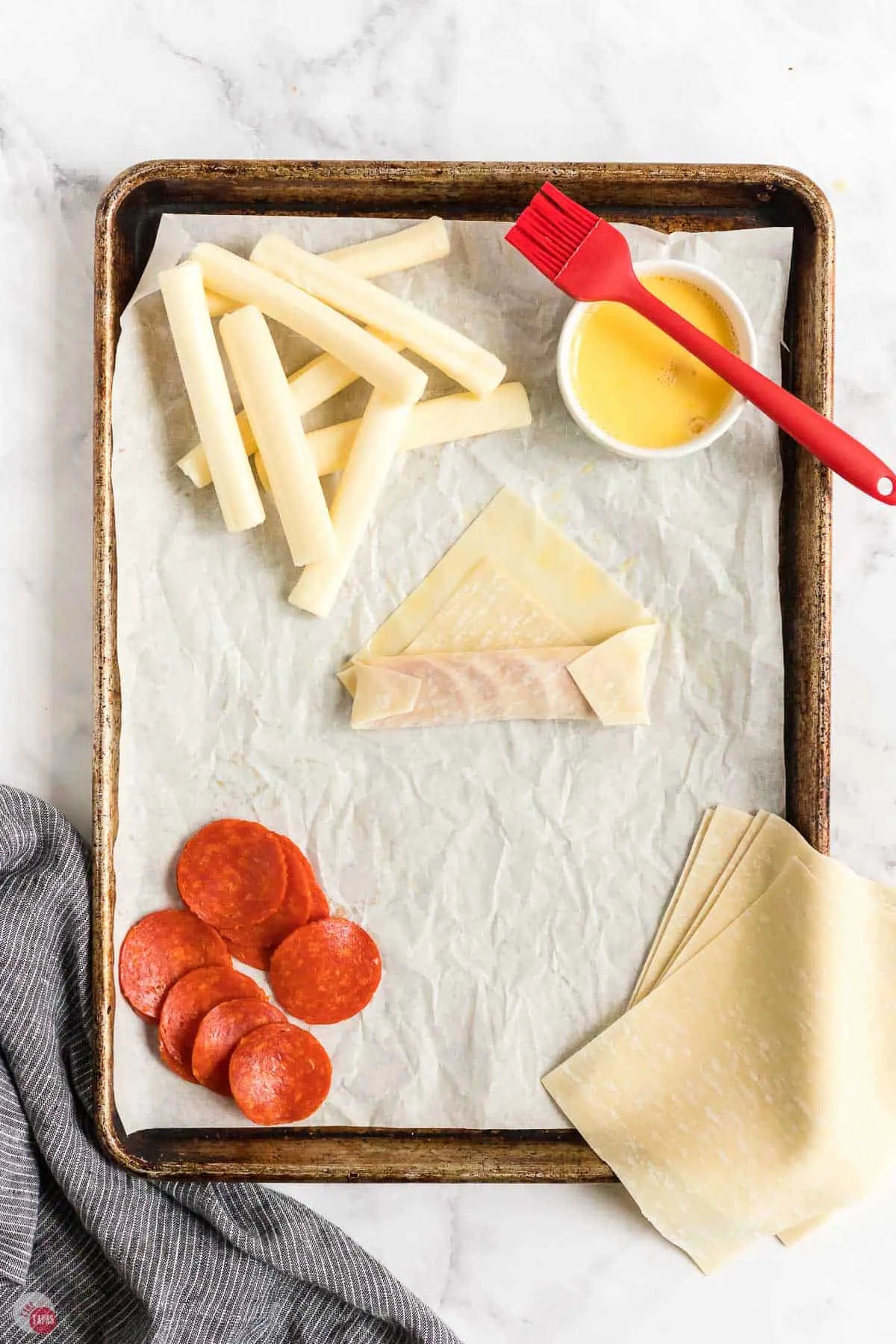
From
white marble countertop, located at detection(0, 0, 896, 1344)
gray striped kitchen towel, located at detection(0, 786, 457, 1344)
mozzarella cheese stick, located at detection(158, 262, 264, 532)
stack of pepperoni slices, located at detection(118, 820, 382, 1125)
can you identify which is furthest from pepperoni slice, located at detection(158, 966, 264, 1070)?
mozzarella cheese stick, located at detection(158, 262, 264, 532)

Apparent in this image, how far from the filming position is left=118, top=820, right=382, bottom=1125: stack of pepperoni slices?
101 cm

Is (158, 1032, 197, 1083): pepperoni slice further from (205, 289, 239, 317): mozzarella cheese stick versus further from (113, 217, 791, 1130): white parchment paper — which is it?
(205, 289, 239, 317): mozzarella cheese stick

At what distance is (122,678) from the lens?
1.05 meters

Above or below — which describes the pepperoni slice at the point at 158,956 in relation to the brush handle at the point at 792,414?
below

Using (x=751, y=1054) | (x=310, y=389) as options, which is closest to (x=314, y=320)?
(x=310, y=389)

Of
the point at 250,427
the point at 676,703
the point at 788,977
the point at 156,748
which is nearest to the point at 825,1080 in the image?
the point at 788,977

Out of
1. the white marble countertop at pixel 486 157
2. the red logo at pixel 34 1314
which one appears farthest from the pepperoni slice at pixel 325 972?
the red logo at pixel 34 1314

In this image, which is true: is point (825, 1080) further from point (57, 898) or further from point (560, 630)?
point (57, 898)

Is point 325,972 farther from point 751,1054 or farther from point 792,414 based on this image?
point 792,414

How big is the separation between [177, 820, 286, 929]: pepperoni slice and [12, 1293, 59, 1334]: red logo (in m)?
0.40

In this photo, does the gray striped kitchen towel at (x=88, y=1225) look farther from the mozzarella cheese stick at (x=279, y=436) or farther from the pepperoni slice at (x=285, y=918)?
the mozzarella cheese stick at (x=279, y=436)

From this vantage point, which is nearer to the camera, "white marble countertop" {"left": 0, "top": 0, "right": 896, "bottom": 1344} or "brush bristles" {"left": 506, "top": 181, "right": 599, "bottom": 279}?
"brush bristles" {"left": 506, "top": 181, "right": 599, "bottom": 279}

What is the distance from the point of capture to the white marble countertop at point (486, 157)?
43.9 inches

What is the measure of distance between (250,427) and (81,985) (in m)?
0.56
